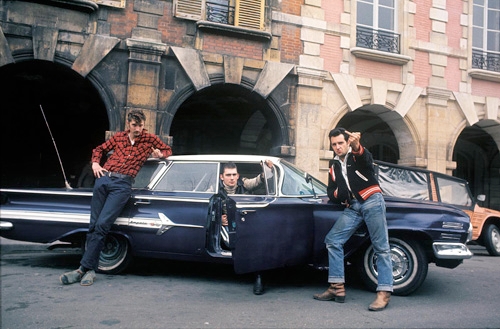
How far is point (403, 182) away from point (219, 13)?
5337 mm

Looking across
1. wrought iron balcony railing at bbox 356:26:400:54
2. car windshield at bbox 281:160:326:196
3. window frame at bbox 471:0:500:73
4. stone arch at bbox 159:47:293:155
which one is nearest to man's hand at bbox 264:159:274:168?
car windshield at bbox 281:160:326:196

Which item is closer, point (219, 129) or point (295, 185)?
point (295, 185)

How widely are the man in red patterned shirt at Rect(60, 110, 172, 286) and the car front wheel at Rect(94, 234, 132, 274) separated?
40 cm

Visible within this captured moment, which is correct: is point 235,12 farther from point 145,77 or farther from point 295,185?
point 295,185

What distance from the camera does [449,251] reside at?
14.9 feet

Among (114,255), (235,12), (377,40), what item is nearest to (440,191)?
(377,40)

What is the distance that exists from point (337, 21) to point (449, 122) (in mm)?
3953

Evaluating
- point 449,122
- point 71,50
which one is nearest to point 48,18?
point 71,50

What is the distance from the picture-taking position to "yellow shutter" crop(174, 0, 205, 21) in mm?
8969

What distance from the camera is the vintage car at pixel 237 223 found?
4465 millimetres

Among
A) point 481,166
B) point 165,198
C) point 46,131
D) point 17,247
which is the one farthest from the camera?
point 481,166

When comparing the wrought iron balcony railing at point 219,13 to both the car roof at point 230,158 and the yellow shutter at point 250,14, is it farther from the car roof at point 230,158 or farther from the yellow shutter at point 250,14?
the car roof at point 230,158

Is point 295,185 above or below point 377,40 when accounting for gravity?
below

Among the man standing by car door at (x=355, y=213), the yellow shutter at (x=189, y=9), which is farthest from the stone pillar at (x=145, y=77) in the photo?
the man standing by car door at (x=355, y=213)
